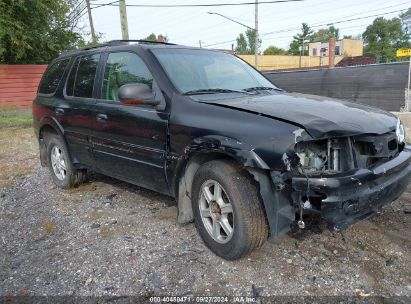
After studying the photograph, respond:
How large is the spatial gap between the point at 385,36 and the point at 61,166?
83771 millimetres

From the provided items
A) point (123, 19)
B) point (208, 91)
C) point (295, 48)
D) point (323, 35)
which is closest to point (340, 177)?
point (208, 91)

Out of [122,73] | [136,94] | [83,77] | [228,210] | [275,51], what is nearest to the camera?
[228,210]

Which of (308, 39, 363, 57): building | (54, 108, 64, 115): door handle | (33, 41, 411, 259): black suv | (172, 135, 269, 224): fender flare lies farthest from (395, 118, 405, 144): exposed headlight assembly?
(308, 39, 363, 57): building

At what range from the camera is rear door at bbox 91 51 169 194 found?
375 cm

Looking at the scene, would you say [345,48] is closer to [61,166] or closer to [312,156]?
[61,166]

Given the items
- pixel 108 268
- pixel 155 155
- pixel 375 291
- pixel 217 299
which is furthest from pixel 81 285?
pixel 375 291

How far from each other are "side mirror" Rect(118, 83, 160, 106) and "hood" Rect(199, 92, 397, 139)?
1.66ft

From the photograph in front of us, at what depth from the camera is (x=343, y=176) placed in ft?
9.02

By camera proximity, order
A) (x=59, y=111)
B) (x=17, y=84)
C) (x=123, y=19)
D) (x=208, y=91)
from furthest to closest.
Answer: (x=17, y=84) < (x=123, y=19) < (x=59, y=111) < (x=208, y=91)

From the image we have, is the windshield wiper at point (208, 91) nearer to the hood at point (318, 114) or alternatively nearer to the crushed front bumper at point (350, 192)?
the hood at point (318, 114)

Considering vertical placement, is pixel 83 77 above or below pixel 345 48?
below

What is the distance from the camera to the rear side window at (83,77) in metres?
4.65

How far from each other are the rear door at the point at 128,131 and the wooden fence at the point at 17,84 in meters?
15.7

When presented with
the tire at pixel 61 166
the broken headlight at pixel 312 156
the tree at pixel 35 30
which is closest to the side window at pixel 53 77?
the tire at pixel 61 166
